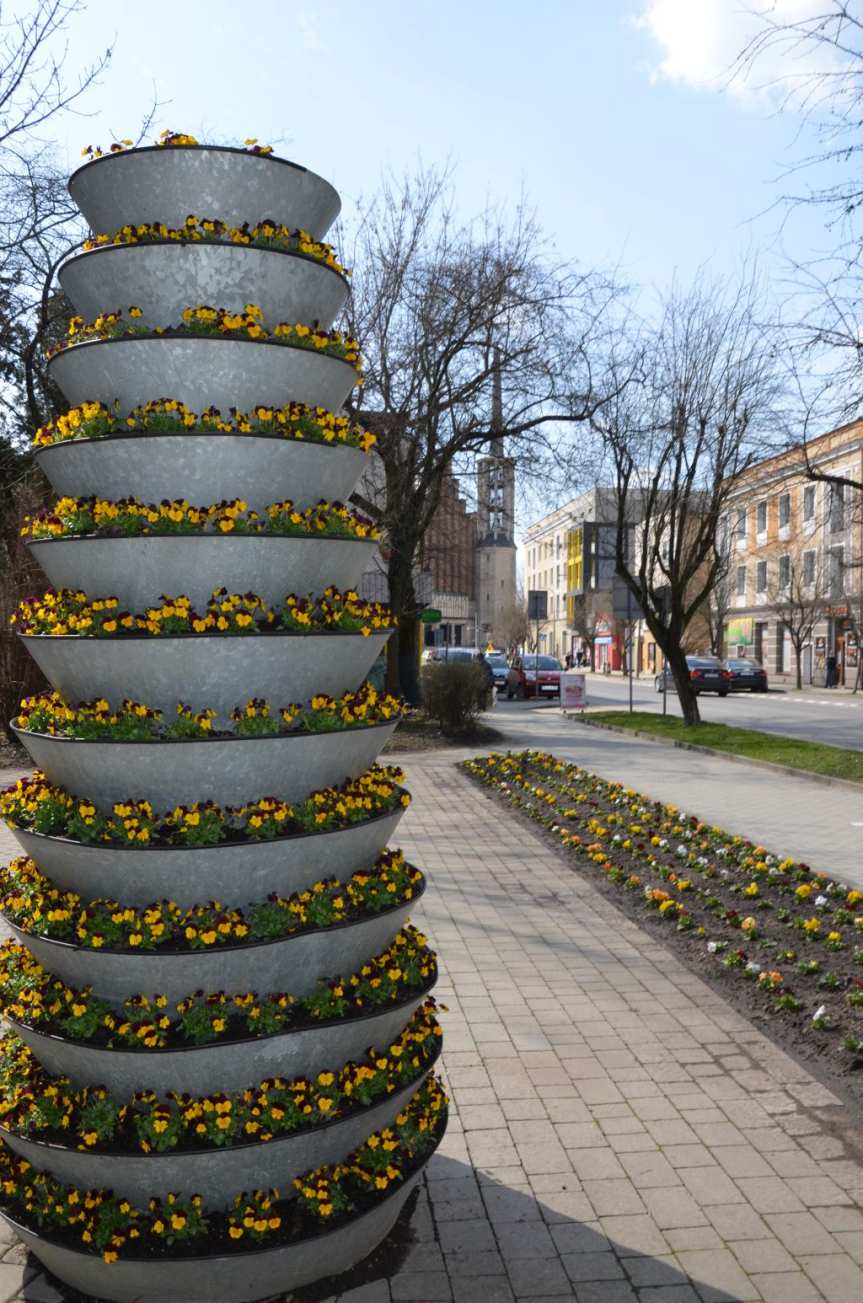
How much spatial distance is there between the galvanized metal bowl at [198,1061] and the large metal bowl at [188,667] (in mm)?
936

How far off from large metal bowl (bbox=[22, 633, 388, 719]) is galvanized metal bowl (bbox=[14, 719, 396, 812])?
0.50ft

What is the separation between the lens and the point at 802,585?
50.2 metres

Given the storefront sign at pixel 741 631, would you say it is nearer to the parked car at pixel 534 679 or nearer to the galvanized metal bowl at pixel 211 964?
the parked car at pixel 534 679

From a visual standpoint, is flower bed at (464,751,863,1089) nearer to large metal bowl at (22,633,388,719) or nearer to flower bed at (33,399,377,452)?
large metal bowl at (22,633,388,719)

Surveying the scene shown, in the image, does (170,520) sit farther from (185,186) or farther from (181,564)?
(185,186)

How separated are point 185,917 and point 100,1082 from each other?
20.3 inches

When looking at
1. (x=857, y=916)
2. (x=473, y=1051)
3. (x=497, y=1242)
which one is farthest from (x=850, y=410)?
(x=497, y=1242)

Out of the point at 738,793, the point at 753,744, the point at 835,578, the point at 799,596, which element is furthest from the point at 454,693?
the point at 835,578

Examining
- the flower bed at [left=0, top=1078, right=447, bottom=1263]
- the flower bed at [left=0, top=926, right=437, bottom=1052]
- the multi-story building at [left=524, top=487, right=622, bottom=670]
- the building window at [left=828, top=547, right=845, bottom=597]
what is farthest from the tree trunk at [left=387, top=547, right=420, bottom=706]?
the multi-story building at [left=524, top=487, right=622, bottom=670]

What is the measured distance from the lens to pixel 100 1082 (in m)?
3.05

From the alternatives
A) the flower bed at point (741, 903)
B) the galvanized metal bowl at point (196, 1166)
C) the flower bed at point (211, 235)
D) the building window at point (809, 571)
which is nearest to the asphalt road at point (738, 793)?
the flower bed at point (741, 903)

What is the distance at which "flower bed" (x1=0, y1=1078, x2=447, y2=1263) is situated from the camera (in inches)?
117

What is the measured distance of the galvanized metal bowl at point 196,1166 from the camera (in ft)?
9.67

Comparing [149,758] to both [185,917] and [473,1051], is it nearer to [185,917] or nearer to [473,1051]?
[185,917]
